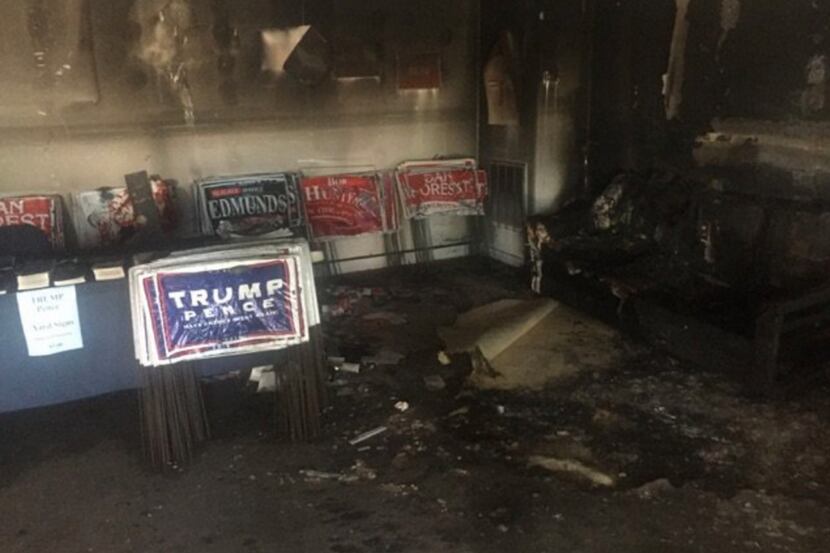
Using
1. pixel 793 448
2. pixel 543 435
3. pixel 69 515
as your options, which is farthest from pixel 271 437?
pixel 793 448

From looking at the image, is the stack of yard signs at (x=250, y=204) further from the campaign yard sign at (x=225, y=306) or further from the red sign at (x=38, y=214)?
the campaign yard sign at (x=225, y=306)

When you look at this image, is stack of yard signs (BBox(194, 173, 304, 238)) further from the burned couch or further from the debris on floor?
the debris on floor

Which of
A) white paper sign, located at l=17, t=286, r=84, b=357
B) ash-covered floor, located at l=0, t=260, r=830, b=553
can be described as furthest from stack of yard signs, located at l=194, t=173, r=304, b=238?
white paper sign, located at l=17, t=286, r=84, b=357

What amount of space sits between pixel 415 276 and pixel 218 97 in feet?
7.08

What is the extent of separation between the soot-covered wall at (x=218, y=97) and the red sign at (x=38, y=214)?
6.0 inches

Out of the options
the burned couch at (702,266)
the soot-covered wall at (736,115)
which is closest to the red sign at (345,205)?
the burned couch at (702,266)

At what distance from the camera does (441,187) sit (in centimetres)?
613

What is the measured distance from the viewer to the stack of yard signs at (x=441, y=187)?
6.05 meters

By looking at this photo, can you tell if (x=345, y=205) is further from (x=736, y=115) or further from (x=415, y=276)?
(x=736, y=115)

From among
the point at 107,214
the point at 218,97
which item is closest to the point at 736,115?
the point at 218,97

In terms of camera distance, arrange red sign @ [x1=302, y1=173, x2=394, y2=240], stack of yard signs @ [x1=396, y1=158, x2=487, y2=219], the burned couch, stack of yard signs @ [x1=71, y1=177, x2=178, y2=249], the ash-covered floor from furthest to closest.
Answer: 1. stack of yard signs @ [x1=396, y1=158, x2=487, y2=219]
2. red sign @ [x1=302, y1=173, x2=394, y2=240]
3. stack of yard signs @ [x1=71, y1=177, x2=178, y2=249]
4. the burned couch
5. the ash-covered floor

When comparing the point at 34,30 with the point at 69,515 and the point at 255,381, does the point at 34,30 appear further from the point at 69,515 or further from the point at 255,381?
the point at 69,515

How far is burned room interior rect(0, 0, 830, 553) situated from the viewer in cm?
294

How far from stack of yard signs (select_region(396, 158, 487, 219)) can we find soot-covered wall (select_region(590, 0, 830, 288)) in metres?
1.26
